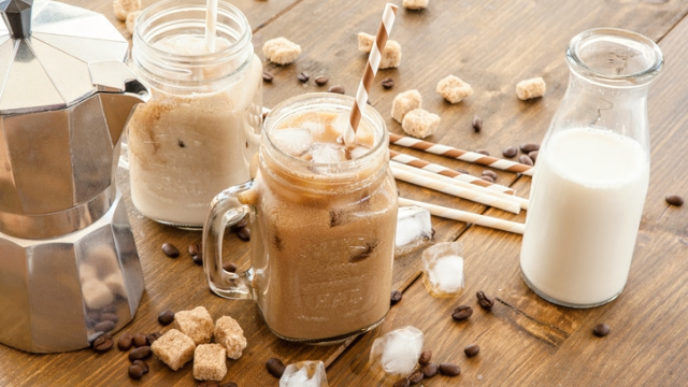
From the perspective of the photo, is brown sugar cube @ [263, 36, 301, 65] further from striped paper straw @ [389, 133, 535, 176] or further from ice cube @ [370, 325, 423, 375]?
ice cube @ [370, 325, 423, 375]

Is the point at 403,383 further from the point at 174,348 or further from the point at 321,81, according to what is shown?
the point at 321,81

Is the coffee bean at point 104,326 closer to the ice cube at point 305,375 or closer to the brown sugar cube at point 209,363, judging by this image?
the brown sugar cube at point 209,363

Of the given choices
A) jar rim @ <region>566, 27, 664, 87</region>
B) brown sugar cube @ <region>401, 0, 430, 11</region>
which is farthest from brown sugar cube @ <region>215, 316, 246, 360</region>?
brown sugar cube @ <region>401, 0, 430, 11</region>

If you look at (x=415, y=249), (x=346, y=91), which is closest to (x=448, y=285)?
(x=415, y=249)

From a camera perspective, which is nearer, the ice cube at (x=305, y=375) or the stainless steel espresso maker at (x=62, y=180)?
the stainless steel espresso maker at (x=62, y=180)

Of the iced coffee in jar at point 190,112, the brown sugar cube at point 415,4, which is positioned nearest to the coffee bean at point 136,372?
the iced coffee in jar at point 190,112

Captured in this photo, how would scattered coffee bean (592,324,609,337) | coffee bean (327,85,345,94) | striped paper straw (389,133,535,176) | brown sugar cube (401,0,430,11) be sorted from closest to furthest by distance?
scattered coffee bean (592,324,609,337) → striped paper straw (389,133,535,176) → coffee bean (327,85,345,94) → brown sugar cube (401,0,430,11)

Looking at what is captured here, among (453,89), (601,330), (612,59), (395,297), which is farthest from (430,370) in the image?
(453,89)
